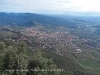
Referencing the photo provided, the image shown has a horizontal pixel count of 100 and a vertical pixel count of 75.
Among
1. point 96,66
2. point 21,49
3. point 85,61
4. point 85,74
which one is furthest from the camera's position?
point 85,61

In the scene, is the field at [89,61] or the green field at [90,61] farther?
the green field at [90,61]

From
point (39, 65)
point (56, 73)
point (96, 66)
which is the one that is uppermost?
point (39, 65)

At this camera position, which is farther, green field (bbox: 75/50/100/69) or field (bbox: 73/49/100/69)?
green field (bbox: 75/50/100/69)

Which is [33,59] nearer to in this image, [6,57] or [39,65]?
[39,65]

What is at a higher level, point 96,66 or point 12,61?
point 12,61

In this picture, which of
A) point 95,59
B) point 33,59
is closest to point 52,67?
point 33,59

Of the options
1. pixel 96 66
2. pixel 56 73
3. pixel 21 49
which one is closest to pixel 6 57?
pixel 21 49

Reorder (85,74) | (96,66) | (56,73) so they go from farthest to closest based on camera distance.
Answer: (96,66), (85,74), (56,73)

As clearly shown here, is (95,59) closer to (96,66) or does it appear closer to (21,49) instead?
(96,66)

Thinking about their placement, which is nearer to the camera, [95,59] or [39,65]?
[39,65]
